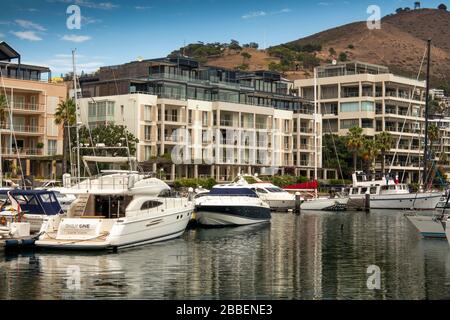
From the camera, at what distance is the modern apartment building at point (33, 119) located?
92.9m

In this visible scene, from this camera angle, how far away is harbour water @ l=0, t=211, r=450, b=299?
2925 centimetres

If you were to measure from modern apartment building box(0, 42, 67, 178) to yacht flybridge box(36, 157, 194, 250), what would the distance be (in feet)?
154

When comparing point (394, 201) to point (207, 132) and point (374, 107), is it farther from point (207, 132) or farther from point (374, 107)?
point (374, 107)

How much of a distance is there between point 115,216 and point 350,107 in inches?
4234

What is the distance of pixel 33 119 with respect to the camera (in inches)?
Answer: 3794

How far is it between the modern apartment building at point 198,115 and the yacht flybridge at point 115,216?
5462 centimetres

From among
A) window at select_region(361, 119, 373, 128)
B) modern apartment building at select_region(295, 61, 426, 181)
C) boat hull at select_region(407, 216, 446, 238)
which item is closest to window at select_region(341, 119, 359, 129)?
modern apartment building at select_region(295, 61, 426, 181)

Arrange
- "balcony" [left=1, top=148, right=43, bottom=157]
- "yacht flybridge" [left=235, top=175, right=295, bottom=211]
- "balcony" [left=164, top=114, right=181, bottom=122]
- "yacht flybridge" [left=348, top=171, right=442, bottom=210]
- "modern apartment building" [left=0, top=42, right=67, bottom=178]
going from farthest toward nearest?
"balcony" [left=164, top=114, right=181, bottom=122] → "modern apartment building" [left=0, top=42, right=67, bottom=178] → "yacht flybridge" [left=348, top=171, right=442, bottom=210] → "balcony" [left=1, top=148, right=43, bottom=157] → "yacht flybridge" [left=235, top=175, right=295, bottom=211]

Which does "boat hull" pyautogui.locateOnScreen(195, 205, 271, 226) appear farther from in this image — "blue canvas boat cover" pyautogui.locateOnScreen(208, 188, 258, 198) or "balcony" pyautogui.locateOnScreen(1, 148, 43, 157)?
"balcony" pyautogui.locateOnScreen(1, 148, 43, 157)

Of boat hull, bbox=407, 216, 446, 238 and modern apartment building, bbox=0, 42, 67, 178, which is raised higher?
modern apartment building, bbox=0, 42, 67, 178

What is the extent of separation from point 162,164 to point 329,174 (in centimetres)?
4409

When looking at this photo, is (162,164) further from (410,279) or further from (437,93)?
(437,93)

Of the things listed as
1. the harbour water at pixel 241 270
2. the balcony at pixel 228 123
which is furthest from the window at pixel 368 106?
the harbour water at pixel 241 270
